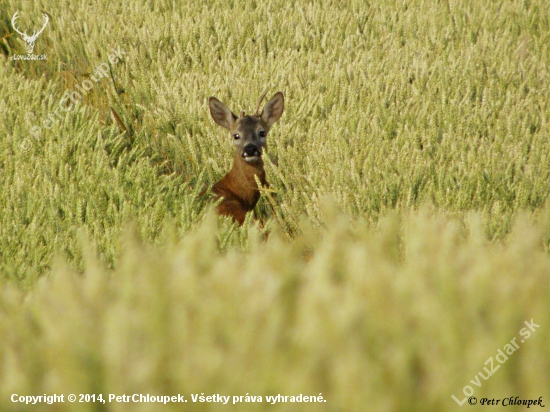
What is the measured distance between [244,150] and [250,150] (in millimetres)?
56

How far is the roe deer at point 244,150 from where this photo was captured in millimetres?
4785

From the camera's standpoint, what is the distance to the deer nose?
486 cm

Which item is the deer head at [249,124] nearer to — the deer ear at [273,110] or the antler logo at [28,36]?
the deer ear at [273,110]

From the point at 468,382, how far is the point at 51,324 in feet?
2.69

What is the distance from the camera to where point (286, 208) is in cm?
421

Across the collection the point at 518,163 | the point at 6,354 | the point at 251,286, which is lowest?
the point at 518,163

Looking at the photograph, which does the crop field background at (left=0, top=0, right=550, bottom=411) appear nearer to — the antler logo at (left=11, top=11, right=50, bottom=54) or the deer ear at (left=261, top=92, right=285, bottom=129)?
the antler logo at (left=11, top=11, right=50, bottom=54)

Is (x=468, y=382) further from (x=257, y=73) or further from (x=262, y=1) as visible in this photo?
(x=262, y=1)

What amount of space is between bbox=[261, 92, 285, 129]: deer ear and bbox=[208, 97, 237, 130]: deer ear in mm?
231

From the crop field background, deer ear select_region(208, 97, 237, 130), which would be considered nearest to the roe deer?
deer ear select_region(208, 97, 237, 130)

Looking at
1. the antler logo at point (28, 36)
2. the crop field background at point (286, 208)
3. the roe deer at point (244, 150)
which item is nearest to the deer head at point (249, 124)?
the roe deer at point (244, 150)

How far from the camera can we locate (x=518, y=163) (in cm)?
414

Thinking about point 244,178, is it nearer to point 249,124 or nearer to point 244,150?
→ point 244,150

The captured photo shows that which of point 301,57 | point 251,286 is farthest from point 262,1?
point 251,286
